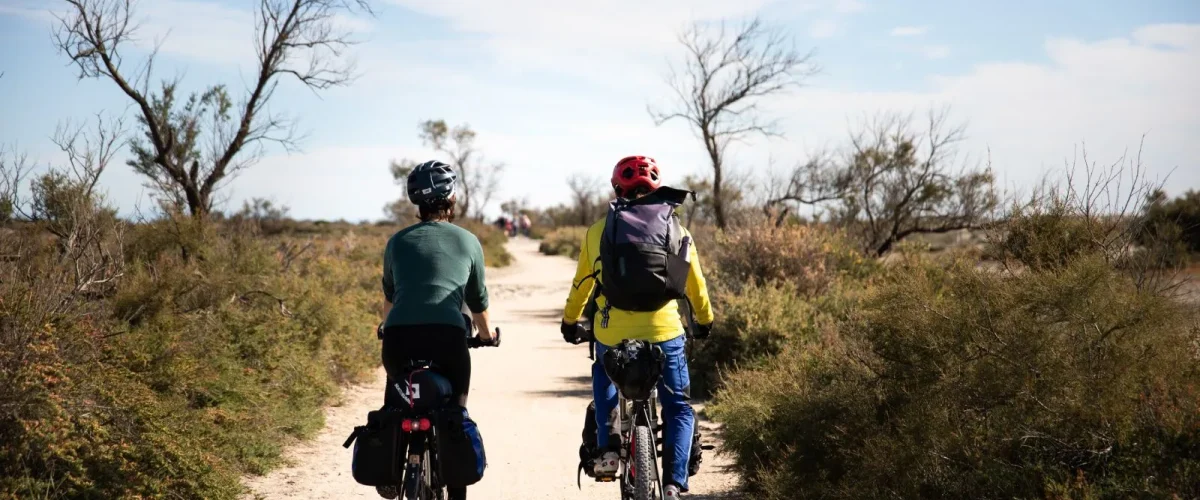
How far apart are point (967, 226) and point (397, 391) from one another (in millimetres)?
21348

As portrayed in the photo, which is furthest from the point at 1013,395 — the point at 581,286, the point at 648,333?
the point at 581,286

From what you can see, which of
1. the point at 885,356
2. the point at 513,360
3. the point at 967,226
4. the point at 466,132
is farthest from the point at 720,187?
the point at 466,132

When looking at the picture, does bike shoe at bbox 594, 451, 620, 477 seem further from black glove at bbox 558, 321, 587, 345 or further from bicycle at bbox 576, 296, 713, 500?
black glove at bbox 558, 321, 587, 345

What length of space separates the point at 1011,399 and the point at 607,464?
2019 mm

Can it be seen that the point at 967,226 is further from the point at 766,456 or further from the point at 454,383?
the point at 454,383

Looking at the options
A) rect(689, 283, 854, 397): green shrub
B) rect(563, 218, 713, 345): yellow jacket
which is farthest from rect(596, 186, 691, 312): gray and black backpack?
rect(689, 283, 854, 397): green shrub

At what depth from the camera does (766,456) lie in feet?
24.4

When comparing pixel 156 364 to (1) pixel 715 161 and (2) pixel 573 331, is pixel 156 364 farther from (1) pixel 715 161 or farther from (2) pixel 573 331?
(1) pixel 715 161

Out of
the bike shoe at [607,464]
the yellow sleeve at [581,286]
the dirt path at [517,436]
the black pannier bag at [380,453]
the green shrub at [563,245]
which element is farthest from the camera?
the green shrub at [563,245]

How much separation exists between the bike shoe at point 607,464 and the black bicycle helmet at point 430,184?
1555mm

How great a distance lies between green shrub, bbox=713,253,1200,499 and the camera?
4.55m

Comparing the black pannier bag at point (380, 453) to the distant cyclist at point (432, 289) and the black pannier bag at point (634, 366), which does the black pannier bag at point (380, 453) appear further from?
the black pannier bag at point (634, 366)

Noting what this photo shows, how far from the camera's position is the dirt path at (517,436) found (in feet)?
25.7

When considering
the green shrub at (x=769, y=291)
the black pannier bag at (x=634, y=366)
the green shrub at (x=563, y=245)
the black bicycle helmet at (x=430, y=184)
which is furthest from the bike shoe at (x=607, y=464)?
the green shrub at (x=563, y=245)
